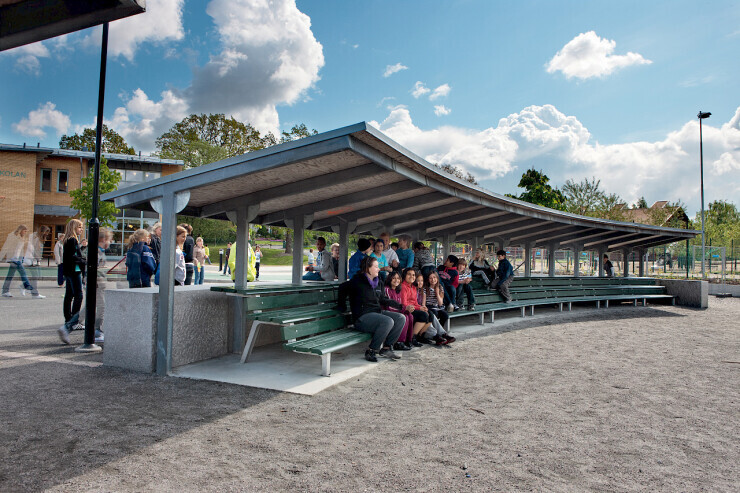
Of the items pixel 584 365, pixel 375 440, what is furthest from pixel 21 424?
pixel 584 365

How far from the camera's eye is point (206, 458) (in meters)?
3.43

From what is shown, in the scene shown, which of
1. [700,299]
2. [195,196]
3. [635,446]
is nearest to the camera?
[635,446]

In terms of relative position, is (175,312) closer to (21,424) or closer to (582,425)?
(21,424)

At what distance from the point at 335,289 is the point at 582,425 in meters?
4.65

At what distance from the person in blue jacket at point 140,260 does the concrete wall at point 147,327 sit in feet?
4.36

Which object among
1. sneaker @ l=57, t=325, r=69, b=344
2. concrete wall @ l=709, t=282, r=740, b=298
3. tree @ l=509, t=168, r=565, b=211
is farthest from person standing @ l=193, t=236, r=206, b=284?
tree @ l=509, t=168, r=565, b=211

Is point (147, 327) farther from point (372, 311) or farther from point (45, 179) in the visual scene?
point (45, 179)

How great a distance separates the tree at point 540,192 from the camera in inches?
1762

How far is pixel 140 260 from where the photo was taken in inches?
299

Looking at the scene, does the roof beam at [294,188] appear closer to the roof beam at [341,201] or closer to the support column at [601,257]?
the roof beam at [341,201]

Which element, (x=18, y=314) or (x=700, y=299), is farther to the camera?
(x=700, y=299)

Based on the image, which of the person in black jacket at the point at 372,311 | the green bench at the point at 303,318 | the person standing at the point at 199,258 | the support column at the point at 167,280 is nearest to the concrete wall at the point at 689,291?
the person in black jacket at the point at 372,311

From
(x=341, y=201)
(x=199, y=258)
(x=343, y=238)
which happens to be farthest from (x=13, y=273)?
(x=341, y=201)

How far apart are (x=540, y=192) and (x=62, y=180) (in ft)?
132
